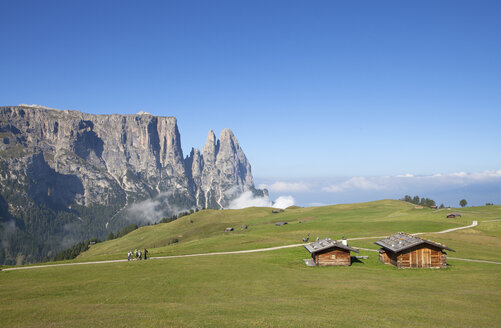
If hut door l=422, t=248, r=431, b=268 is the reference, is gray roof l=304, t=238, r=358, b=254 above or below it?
above

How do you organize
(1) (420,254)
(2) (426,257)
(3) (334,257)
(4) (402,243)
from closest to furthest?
(2) (426,257), (1) (420,254), (4) (402,243), (3) (334,257)

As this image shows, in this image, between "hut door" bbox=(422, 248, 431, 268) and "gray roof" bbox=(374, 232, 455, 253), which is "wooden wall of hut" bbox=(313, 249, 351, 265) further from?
"hut door" bbox=(422, 248, 431, 268)

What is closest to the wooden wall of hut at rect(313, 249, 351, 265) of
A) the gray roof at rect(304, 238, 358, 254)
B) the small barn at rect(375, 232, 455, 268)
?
the gray roof at rect(304, 238, 358, 254)

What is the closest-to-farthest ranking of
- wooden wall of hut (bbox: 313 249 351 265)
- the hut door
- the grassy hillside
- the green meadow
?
the green meadow
the hut door
wooden wall of hut (bbox: 313 249 351 265)
the grassy hillside

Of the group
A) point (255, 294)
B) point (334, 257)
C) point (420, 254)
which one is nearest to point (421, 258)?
point (420, 254)

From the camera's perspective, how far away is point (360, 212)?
494 ft

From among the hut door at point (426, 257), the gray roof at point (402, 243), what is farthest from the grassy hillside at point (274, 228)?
the hut door at point (426, 257)

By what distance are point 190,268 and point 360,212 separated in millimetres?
115859

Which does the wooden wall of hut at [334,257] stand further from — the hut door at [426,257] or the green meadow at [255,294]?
the hut door at [426,257]

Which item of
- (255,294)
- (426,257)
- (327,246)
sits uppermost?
(327,246)

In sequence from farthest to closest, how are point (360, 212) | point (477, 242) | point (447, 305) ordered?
point (360, 212) < point (477, 242) < point (447, 305)

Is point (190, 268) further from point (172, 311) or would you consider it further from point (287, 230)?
point (287, 230)

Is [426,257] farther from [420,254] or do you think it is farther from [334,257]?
[334,257]

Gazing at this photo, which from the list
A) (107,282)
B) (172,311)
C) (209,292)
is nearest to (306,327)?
(172,311)
